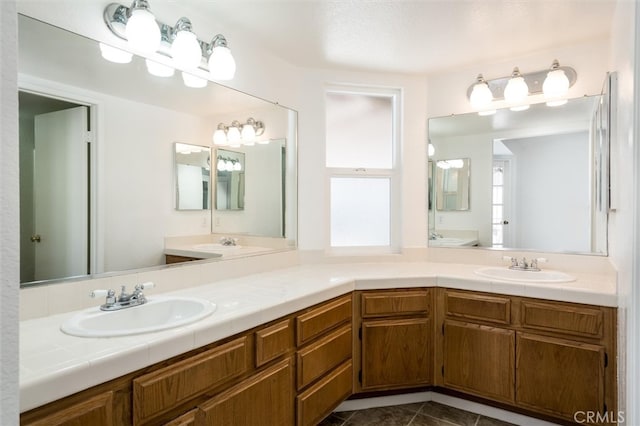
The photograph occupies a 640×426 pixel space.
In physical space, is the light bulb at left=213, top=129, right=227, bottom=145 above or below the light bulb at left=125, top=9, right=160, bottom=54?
below

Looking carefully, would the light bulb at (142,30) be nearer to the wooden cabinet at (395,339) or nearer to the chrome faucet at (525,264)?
the wooden cabinet at (395,339)

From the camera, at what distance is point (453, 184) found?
8.93ft

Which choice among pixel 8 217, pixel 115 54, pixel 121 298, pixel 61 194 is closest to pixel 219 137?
pixel 115 54

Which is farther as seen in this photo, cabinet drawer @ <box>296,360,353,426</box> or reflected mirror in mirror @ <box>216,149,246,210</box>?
reflected mirror in mirror @ <box>216,149,246,210</box>

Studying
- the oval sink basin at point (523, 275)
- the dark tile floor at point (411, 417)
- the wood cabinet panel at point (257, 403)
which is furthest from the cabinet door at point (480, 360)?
the wood cabinet panel at point (257, 403)

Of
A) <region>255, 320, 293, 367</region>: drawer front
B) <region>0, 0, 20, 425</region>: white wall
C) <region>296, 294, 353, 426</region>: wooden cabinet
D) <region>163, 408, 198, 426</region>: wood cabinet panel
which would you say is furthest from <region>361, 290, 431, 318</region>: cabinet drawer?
<region>0, 0, 20, 425</region>: white wall

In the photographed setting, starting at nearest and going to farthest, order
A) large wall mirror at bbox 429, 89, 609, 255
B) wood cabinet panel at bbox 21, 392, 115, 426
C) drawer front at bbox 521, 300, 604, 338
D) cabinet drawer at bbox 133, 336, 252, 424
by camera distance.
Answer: wood cabinet panel at bbox 21, 392, 115, 426 < cabinet drawer at bbox 133, 336, 252, 424 < drawer front at bbox 521, 300, 604, 338 < large wall mirror at bbox 429, 89, 609, 255

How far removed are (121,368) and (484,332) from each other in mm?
1898

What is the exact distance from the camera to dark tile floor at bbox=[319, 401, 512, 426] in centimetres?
208

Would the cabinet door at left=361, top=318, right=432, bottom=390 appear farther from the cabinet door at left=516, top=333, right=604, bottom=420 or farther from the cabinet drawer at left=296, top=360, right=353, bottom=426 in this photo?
the cabinet door at left=516, top=333, right=604, bottom=420

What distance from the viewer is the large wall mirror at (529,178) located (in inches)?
89.7

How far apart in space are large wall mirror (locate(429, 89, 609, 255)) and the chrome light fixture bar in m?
1.71

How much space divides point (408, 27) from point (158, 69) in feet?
4.57

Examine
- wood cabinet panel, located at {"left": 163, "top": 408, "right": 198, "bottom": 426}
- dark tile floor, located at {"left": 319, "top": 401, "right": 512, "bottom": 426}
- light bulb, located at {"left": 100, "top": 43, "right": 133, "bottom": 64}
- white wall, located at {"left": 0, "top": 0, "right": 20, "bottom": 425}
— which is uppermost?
light bulb, located at {"left": 100, "top": 43, "right": 133, "bottom": 64}
